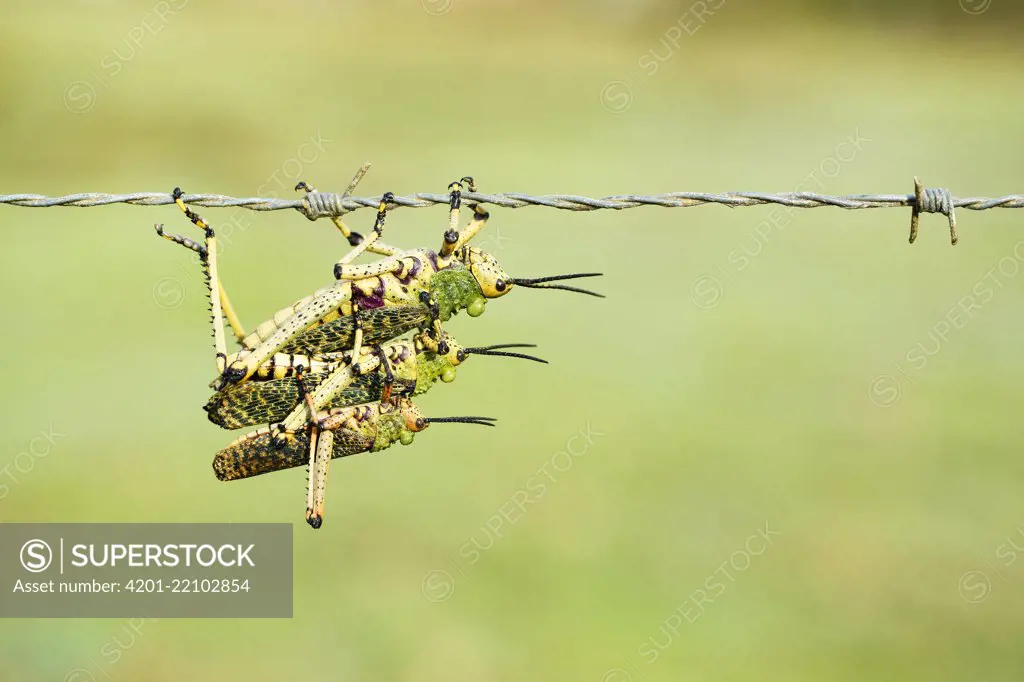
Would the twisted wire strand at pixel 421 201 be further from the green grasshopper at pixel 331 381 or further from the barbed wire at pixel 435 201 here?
the green grasshopper at pixel 331 381

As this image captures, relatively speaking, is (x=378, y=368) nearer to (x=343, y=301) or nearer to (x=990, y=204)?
(x=343, y=301)

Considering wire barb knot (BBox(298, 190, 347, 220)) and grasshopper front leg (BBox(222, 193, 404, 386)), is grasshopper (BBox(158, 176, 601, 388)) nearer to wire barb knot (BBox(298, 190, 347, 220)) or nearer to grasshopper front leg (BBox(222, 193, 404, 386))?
grasshopper front leg (BBox(222, 193, 404, 386))

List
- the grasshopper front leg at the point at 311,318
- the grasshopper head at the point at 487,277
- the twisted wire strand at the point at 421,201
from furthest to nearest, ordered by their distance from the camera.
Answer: the grasshopper head at the point at 487,277
the grasshopper front leg at the point at 311,318
the twisted wire strand at the point at 421,201

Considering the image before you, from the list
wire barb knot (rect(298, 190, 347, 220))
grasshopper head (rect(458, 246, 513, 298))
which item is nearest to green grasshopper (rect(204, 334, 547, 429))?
grasshopper head (rect(458, 246, 513, 298))

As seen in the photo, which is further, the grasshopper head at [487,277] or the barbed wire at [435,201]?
the grasshopper head at [487,277]

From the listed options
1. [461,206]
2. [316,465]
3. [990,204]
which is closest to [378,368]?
[316,465]

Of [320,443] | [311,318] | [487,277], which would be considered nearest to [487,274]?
[487,277]

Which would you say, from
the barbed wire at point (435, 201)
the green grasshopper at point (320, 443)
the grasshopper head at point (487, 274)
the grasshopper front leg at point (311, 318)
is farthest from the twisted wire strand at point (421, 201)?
the green grasshopper at point (320, 443)
